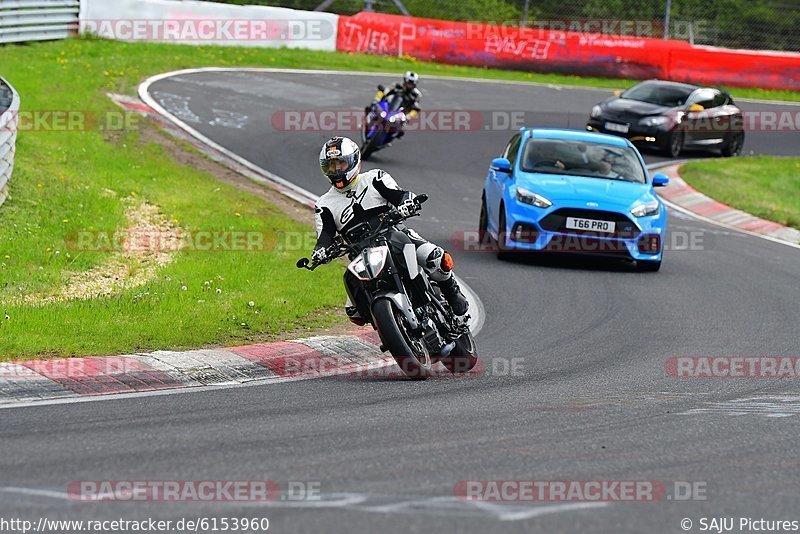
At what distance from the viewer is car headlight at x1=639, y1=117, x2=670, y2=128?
2580 centimetres

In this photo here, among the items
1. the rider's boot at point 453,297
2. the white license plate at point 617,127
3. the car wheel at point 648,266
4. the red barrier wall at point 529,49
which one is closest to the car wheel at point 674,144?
the white license plate at point 617,127

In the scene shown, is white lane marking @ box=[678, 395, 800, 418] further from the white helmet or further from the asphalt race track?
the white helmet

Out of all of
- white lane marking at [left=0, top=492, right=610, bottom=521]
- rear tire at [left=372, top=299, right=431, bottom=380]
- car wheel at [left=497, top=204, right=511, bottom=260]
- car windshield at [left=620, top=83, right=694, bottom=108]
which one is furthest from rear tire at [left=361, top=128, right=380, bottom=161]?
white lane marking at [left=0, top=492, right=610, bottom=521]

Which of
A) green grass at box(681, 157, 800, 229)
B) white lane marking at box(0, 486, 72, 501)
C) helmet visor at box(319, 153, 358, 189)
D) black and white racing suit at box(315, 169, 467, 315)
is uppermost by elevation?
helmet visor at box(319, 153, 358, 189)

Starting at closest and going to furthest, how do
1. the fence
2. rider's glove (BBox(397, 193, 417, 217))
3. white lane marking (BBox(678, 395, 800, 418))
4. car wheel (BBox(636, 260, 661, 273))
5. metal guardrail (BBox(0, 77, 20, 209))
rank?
1. white lane marking (BBox(678, 395, 800, 418))
2. rider's glove (BBox(397, 193, 417, 217))
3. metal guardrail (BBox(0, 77, 20, 209))
4. car wheel (BBox(636, 260, 661, 273))
5. the fence

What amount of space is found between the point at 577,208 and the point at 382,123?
7.43 metres

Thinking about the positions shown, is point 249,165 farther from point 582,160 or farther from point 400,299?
point 400,299

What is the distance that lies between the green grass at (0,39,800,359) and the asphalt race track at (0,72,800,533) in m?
1.64

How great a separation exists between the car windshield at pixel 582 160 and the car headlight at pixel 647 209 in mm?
576

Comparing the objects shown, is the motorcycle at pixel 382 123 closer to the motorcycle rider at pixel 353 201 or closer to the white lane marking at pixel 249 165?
the white lane marking at pixel 249 165

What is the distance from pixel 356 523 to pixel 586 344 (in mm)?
5793

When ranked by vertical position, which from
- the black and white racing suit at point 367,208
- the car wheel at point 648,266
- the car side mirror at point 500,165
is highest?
the black and white racing suit at point 367,208

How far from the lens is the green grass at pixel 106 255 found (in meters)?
9.98

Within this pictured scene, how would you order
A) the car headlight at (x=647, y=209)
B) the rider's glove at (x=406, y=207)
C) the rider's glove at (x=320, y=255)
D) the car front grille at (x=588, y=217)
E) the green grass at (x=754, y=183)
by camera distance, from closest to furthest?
1. the rider's glove at (x=320, y=255)
2. the rider's glove at (x=406, y=207)
3. the car front grille at (x=588, y=217)
4. the car headlight at (x=647, y=209)
5. the green grass at (x=754, y=183)
